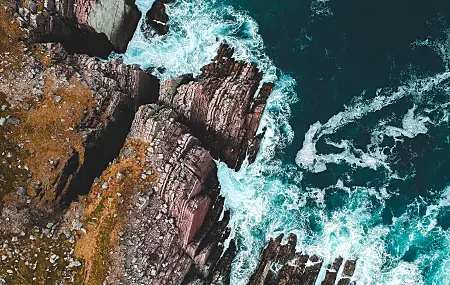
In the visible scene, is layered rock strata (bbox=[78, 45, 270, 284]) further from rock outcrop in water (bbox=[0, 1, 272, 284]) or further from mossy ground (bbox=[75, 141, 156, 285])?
mossy ground (bbox=[75, 141, 156, 285])

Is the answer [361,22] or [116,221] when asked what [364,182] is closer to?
[361,22]

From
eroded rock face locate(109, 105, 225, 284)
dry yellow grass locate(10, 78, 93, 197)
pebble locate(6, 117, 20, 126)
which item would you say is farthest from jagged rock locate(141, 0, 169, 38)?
pebble locate(6, 117, 20, 126)

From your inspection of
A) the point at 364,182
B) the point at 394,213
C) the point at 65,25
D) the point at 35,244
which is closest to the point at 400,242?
the point at 394,213

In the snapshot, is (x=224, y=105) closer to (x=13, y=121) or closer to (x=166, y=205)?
(x=166, y=205)

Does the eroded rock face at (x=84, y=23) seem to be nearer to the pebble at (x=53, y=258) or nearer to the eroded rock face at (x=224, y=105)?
the eroded rock face at (x=224, y=105)

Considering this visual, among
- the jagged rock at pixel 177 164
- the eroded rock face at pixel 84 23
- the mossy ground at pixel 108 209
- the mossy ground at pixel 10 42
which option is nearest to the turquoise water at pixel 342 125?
the eroded rock face at pixel 84 23

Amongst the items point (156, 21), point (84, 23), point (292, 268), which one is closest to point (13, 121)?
point (84, 23)
